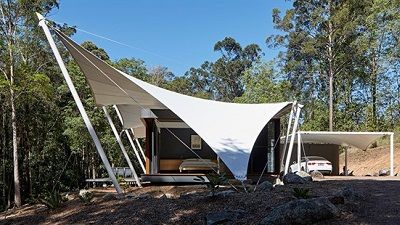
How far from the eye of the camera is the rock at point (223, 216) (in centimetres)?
563

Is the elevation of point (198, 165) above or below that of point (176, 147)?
below

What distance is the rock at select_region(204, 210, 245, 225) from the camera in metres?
5.63

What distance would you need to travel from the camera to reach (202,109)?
35.1 ft

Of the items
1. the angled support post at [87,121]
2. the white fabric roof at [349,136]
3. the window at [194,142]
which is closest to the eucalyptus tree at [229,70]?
the white fabric roof at [349,136]

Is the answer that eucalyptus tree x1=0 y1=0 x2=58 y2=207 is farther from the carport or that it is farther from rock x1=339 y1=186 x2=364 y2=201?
rock x1=339 y1=186 x2=364 y2=201

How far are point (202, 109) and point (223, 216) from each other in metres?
5.21

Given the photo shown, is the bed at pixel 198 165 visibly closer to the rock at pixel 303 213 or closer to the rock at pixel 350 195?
the rock at pixel 350 195

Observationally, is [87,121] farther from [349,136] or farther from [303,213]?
[349,136]

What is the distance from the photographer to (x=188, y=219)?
5980 millimetres

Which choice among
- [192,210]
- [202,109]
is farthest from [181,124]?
[192,210]

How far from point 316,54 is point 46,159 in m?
18.1

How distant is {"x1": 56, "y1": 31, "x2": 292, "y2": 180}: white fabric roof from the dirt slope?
15.8 m

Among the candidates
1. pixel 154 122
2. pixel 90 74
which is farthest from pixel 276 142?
pixel 90 74

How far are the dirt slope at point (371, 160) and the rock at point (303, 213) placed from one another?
2098 centimetres
